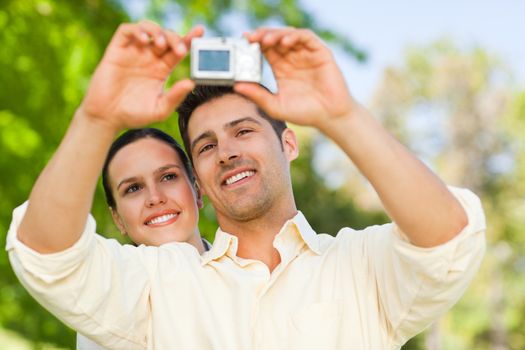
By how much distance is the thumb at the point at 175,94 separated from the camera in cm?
226

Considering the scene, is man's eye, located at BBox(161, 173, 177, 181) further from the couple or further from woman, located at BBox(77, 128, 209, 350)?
the couple

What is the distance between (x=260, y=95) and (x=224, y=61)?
0.45 feet

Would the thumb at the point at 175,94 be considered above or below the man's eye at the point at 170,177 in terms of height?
above

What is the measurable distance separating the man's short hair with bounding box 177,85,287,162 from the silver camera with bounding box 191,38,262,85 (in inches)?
23.9

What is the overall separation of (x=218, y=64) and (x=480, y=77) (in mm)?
34165

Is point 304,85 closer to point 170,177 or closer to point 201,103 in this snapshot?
point 201,103

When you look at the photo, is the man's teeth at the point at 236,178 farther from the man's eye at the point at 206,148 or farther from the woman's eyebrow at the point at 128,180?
the woman's eyebrow at the point at 128,180

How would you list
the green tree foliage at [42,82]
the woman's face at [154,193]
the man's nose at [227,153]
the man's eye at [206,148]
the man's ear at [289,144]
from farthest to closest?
the green tree foliage at [42,82], the woman's face at [154,193], the man's ear at [289,144], the man's eye at [206,148], the man's nose at [227,153]

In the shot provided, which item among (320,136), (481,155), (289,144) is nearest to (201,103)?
(289,144)

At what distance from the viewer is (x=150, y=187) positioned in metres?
3.63

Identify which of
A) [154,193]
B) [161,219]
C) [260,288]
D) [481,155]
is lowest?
[481,155]

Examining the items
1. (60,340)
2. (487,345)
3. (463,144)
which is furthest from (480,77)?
(60,340)

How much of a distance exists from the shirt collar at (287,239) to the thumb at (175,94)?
0.73 metres

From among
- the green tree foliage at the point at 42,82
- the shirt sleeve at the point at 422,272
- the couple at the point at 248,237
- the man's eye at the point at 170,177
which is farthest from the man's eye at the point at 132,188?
the green tree foliage at the point at 42,82
